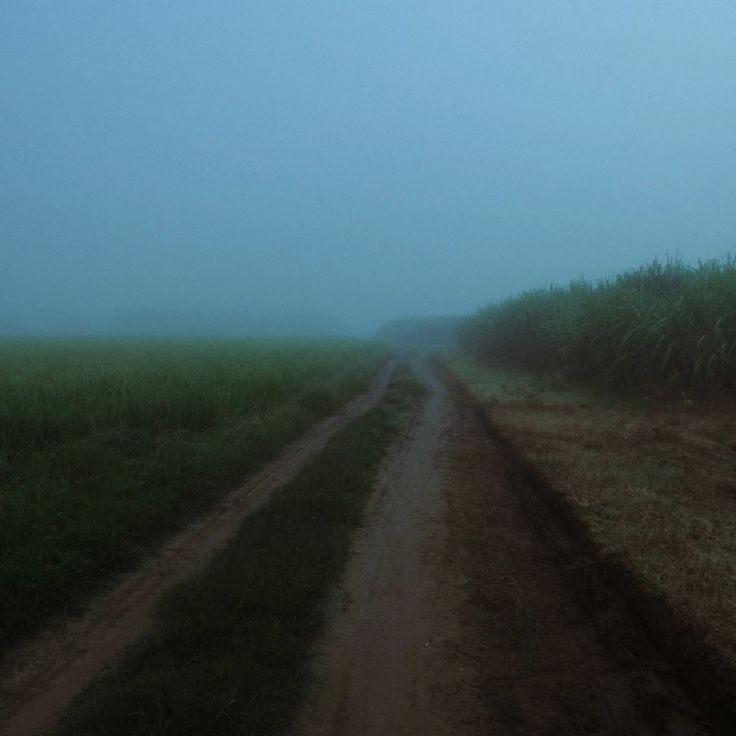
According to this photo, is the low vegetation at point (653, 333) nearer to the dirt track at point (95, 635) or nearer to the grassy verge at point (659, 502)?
the grassy verge at point (659, 502)

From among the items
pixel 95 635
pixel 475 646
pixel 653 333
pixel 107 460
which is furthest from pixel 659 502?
pixel 653 333

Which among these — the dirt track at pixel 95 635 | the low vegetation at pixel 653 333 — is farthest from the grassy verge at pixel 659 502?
the dirt track at pixel 95 635

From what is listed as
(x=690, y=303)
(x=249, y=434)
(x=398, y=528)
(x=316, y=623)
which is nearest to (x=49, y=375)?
(x=249, y=434)

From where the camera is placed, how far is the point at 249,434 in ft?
28.6

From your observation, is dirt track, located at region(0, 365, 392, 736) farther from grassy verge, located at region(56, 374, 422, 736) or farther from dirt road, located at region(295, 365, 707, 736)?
dirt road, located at region(295, 365, 707, 736)

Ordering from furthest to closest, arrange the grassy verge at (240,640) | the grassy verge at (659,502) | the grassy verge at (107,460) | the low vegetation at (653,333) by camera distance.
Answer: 1. the low vegetation at (653,333)
2. the grassy verge at (107,460)
3. the grassy verge at (659,502)
4. the grassy verge at (240,640)

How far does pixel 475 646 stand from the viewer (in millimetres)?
3645

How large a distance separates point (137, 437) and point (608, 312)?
10281 millimetres

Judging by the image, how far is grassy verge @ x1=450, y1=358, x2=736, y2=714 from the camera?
353 centimetres

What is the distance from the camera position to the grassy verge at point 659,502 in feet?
11.6

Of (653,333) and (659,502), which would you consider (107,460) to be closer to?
(659,502)

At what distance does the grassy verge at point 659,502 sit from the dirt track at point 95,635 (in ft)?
9.66

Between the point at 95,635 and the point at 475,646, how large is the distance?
2.16 m

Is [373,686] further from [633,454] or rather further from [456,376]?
[456,376]
